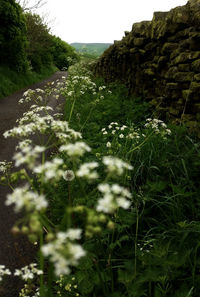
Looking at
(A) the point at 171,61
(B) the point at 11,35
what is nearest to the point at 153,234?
(A) the point at 171,61

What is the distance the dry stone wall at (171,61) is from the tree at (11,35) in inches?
288

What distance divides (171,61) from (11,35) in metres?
9.69

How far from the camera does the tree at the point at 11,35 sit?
35.5 feet

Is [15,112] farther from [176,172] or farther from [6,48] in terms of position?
[176,172]

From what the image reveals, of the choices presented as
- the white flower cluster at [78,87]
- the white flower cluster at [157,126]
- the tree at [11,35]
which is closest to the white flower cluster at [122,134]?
the white flower cluster at [157,126]

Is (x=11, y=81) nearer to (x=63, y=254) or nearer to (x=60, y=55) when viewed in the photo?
(x=63, y=254)

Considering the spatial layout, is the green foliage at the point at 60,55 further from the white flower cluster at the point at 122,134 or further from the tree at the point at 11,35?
the white flower cluster at the point at 122,134

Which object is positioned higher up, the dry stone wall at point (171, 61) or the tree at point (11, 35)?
the tree at point (11, 35)

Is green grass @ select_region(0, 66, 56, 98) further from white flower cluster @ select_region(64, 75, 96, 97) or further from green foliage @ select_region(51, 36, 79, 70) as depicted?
green foliage @ select_region(51, 36, 79, 70)

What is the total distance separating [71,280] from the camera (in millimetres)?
2121

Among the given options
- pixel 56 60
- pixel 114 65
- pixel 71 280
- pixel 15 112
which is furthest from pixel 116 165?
pixel 56 60

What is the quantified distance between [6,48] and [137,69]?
8555mm

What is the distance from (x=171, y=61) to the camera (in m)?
4.42

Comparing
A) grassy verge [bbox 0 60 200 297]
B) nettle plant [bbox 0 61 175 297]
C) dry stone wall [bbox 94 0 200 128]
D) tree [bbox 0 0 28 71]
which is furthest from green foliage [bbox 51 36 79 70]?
nettle plant [bbox 0 61 175 297]
